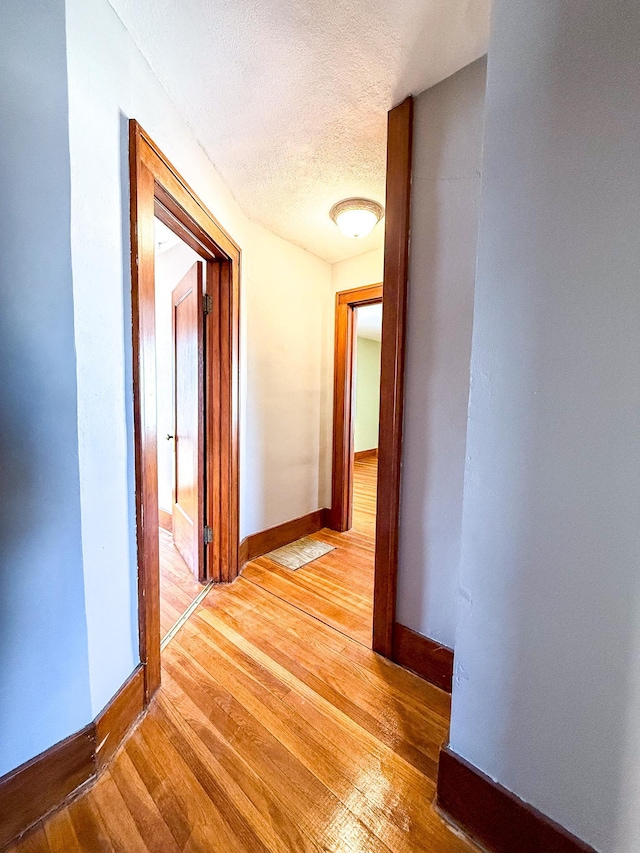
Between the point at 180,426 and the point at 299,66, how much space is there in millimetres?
1956

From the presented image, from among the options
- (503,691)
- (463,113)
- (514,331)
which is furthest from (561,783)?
(463,113)

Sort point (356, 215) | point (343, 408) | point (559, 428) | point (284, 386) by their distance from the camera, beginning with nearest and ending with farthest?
point (559, 428)
point (356, 215)
point (284, 386)
point (343, 408)

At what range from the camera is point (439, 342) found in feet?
4.09

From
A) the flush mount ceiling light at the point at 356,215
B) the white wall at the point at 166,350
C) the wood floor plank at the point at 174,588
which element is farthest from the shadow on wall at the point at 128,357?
the white wall at the point at 166,350

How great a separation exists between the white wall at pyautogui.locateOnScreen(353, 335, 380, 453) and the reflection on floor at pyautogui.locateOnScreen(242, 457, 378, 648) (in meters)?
3.93

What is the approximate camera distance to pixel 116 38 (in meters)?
0.97

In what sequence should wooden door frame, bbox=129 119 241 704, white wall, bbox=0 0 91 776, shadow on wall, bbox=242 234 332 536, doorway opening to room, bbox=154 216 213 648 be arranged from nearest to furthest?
1. white wall, bbox=0 0 91 776
2. wooden door frame, bbox=129 119 241 704
3. doorway opening to room, bbox=154 216 213 648
4. shadow on wall, bbox=242 234 332 536

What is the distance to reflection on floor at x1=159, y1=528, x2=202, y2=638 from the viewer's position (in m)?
1.67

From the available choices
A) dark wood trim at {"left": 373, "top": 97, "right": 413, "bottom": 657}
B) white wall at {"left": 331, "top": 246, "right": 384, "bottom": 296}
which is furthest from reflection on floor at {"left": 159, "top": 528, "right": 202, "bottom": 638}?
white wall at {"left": 331, "top": 246, "right": 384, "bottom": 296}

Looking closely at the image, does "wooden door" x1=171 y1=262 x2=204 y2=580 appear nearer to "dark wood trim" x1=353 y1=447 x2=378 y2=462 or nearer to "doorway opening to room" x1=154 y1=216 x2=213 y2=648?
"doorway opening to room" x1=154 y1=216 x2=213 y2=648

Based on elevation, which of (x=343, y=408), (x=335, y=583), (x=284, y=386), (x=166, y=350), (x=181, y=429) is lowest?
(x=335, y=583)

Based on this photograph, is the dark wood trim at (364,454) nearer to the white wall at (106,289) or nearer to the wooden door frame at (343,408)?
the wooden door frame at (343,408)

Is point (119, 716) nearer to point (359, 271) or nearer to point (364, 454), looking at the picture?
point (359, 271)

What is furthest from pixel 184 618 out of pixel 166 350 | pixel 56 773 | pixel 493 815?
pixel 166 350
